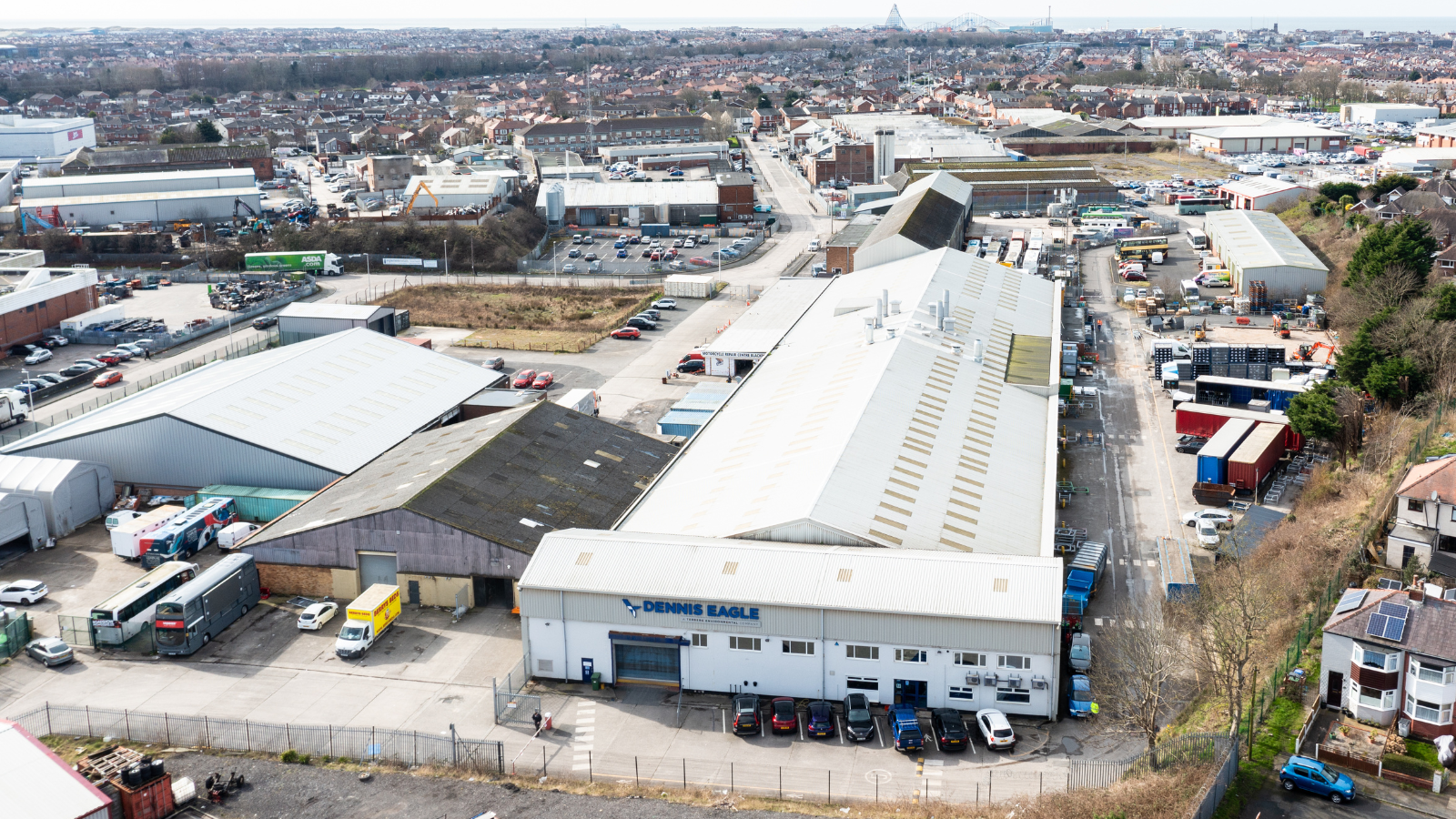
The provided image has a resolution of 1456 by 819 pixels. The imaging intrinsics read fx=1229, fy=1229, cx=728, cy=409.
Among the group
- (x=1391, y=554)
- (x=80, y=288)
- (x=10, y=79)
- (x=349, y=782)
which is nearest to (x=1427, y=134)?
(x=1391, y=554)

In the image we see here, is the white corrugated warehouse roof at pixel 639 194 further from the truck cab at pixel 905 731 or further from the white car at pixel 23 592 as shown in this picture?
the truck cab at pixel 905 731

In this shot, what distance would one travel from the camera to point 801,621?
71.4 feet

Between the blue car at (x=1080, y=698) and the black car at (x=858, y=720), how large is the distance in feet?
11.4

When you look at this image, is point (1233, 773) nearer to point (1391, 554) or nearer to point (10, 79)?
point (1391, 554)

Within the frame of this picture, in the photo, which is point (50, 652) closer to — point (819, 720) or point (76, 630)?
point (76, 630)

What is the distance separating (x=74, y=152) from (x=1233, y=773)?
106 meters

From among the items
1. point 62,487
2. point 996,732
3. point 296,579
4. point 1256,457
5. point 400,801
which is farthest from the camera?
point 1256,457

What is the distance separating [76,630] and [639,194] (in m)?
54.9

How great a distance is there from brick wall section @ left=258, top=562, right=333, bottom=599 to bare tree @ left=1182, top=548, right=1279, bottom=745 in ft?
58.3

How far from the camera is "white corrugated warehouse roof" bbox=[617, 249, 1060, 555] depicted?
2452 centimetres

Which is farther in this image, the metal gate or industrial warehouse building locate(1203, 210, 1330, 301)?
industrial warehouse building locate(1203, 210, 1330, 301)

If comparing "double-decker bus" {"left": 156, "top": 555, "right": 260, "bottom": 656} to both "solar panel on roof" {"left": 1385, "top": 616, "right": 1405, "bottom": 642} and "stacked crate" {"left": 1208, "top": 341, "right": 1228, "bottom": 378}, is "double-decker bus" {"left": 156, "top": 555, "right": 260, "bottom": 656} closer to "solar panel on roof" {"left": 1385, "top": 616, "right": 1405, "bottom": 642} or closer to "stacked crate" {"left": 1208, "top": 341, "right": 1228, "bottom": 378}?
"solar panel on roof" {"left": 1385, "top": 616, "right": 1405, "bottom": 642}

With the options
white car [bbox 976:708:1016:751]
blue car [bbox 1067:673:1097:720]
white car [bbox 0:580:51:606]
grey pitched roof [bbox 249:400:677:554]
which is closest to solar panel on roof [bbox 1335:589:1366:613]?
blue car [bbox 1067:673:1097:720]

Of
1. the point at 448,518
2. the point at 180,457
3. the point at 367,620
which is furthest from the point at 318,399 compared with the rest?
the point at 367,620
